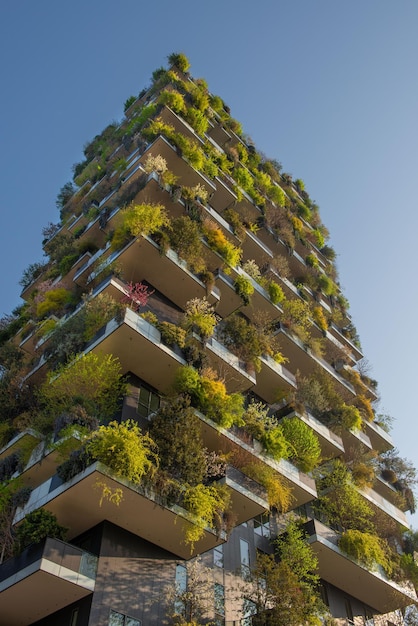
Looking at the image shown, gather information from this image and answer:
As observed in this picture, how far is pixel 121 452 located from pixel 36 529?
3.09 metres

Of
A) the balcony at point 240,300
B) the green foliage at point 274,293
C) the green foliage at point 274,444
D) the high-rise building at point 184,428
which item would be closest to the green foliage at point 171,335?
the high-rise building at point 184,428

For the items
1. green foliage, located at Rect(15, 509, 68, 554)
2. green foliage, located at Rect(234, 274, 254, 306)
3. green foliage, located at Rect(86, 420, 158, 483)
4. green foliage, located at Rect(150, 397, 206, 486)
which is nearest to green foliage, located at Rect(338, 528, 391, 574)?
green foliage, located at Rect(150, 397, 206, 486)

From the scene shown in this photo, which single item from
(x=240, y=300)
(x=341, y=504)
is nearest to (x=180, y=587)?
(x=341, y=504)

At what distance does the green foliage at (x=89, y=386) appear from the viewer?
65.7 feet

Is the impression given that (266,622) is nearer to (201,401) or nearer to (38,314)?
(201,401)

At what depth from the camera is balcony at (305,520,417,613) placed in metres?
23.6

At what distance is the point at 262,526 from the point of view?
940 inches

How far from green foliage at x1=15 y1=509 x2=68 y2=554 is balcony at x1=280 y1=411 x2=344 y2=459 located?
1317cm

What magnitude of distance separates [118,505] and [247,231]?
20425 millimetres

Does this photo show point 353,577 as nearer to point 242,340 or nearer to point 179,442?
point 242,340

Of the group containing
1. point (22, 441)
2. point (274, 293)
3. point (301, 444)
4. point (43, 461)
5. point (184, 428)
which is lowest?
point (43, 461)

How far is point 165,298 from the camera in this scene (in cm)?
2586

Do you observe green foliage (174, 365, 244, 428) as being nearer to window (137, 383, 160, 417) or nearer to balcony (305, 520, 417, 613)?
window (137, 383, 160, 417)

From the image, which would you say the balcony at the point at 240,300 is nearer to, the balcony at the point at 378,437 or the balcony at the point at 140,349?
the balcony at the point at 140,349
